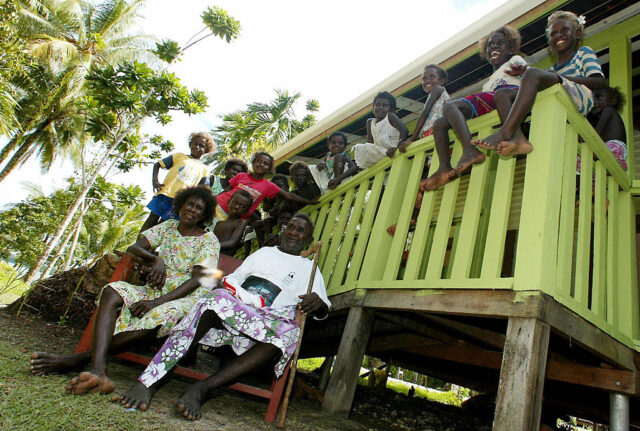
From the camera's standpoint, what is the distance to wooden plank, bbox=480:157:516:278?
200cm

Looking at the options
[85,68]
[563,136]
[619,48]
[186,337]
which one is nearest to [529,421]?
[563,136]

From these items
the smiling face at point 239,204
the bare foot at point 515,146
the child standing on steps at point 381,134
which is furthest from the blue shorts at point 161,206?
the bare foot at point 515,146

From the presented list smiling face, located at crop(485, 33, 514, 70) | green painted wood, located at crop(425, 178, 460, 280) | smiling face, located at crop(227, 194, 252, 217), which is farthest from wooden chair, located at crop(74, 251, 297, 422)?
smiling face, located at crop(485, 33, 514, 70)

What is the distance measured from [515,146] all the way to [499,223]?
0.43 metres

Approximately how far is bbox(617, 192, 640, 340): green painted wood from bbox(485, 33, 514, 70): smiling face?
1.36m

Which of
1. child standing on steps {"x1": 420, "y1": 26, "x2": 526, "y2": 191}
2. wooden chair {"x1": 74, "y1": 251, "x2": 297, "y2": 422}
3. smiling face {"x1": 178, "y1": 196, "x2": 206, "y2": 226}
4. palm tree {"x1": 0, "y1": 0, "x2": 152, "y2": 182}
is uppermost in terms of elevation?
palm tree {"x1": 0, "y1": 0, "x2": 152, "y2": 182}

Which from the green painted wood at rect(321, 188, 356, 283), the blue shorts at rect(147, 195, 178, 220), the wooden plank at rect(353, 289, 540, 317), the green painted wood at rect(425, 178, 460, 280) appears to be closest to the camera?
the wooden plank at rect(353, 289, 540, 317)

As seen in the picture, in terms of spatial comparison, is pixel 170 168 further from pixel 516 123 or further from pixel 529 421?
pixel 529 421

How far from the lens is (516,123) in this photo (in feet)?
7.03

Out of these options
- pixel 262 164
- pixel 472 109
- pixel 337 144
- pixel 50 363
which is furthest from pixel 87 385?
pixel 337 144

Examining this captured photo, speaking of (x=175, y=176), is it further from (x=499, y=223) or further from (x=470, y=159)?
(x=499, y=223)

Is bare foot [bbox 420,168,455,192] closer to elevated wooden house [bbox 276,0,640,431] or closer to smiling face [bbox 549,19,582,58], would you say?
elevated wooden house [bbox 276,0,640,431]

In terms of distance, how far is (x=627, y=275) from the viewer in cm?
253

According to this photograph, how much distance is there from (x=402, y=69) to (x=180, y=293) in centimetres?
→ 360
